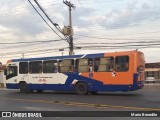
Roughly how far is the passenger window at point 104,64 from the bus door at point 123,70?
1.15 feet

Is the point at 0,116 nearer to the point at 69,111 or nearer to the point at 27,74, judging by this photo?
the point at 69,111

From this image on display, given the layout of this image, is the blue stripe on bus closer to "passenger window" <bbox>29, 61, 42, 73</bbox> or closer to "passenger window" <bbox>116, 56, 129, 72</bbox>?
"passenger window" <bbox>116, 56, 129, 72</bbox>

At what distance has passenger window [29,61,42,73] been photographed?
26.5m

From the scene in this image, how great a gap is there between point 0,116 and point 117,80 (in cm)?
1068

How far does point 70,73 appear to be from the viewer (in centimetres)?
2467

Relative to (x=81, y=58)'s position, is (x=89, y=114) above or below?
below

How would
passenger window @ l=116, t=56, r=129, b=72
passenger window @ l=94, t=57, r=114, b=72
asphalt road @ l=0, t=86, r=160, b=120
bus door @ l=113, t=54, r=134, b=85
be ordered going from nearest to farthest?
asphalt road @ l=0, t=86, r=160, b=120
bus door @ l=113, t=54, r=134, b=85
passenger window @ l=116, t=56, r=129, b=72
passenger window @ l=94, t=57, r=114, b=72

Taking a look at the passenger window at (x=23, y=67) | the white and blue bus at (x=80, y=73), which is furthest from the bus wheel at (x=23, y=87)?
the passenger window at (x=23, y=67)

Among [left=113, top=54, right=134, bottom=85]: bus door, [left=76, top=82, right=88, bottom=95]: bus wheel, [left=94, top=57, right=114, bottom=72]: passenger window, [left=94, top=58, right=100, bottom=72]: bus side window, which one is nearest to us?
[left=113, top=54, right=134, bottom=85]: bus door

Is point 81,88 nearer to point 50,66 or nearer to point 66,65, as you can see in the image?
point 66,65

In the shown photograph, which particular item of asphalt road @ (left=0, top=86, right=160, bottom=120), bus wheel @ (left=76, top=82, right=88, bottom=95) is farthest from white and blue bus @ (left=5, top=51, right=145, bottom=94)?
asphalt road @ (left=0, top=86, right=160, bottom=120)

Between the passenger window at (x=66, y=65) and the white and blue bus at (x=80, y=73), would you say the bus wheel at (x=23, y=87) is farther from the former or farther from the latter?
the passenger window at (x=66, y=65)

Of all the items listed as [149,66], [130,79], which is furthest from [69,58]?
[149,66]

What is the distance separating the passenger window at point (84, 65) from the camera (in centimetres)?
2378
